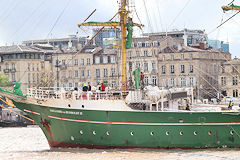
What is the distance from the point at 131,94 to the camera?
3950cm

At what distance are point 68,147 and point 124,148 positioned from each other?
440 cm

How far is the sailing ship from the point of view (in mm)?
37688

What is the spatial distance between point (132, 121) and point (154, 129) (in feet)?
4.69

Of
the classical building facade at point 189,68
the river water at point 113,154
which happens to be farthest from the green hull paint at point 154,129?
the classical building facade at point 189,68

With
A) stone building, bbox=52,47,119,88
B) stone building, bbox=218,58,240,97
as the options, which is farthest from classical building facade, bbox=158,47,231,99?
stone building, bbox=52,47,119,88

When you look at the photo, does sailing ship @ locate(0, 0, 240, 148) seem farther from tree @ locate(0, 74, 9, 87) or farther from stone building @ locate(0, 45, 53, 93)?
stone building @ locate(0, 45, 53, 93)

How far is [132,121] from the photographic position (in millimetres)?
38375

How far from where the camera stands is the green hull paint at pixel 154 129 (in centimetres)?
3759

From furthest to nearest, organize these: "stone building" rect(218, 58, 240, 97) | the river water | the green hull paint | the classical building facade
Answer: the classical building facade < "stone building" rect(218, 58, 240, 97) < the green hull paint < the river water

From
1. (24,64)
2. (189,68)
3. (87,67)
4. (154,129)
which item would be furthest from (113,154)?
(24,64)

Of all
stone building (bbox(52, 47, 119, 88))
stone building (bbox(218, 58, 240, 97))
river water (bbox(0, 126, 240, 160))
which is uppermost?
stone building (bbox(52, 47, 119, 88))

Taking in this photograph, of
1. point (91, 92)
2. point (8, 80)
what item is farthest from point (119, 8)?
point (8, 80)

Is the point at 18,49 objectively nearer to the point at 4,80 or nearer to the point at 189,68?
the point at 4,80

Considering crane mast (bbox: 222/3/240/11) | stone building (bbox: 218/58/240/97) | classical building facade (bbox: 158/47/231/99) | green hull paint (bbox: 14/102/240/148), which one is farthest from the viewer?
classical building facade (bbox: 158/47/231/99)
